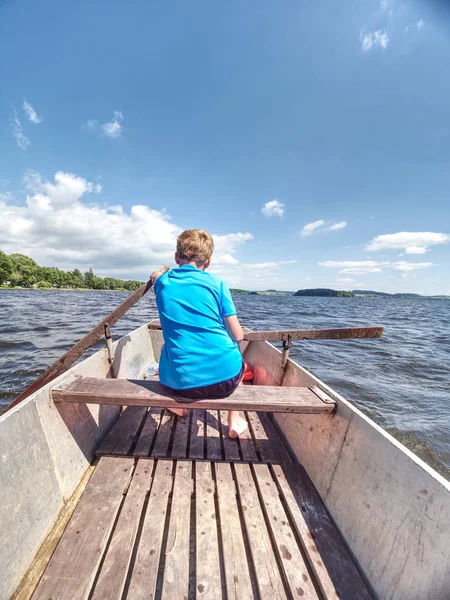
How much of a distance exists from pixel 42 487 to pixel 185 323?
174 cm

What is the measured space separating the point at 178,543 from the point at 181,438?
126 cm

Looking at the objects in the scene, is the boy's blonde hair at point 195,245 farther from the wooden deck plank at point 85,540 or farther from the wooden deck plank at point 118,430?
the wooden deck plank at point 118,430

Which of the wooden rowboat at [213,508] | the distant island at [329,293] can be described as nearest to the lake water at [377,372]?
the wooden rowboat at [213,508]

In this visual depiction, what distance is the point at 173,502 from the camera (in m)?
2.19

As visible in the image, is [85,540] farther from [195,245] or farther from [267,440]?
[195,245]

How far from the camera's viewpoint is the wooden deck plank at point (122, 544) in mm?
1584

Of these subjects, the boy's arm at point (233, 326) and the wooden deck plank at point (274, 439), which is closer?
the boy's arm at point (233, 326)

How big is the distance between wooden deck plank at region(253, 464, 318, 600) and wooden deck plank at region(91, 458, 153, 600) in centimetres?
113

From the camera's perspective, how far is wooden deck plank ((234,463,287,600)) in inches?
64.6

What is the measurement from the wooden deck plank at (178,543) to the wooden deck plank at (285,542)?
0.71 metres

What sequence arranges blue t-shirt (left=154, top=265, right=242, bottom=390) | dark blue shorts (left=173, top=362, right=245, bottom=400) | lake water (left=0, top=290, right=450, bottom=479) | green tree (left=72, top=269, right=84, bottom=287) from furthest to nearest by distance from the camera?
green tree (left=72, top=269, right=84, bottom=287)
lake water (left=0, top=290, right=450, bottom=479)
dark blue shorts (left=173, top=362, right=245, bottom=400)
blue t-shirt (left=154, top=265, right=242, bottom=390)

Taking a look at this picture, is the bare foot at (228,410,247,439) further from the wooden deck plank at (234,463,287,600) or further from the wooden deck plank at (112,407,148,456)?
the wooden deck plank at (112,407,148,456)

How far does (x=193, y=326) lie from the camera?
213 cm

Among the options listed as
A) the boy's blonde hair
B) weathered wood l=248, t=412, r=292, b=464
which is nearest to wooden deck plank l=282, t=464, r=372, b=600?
weathered wood l=248, t=412, r=292, b=464
